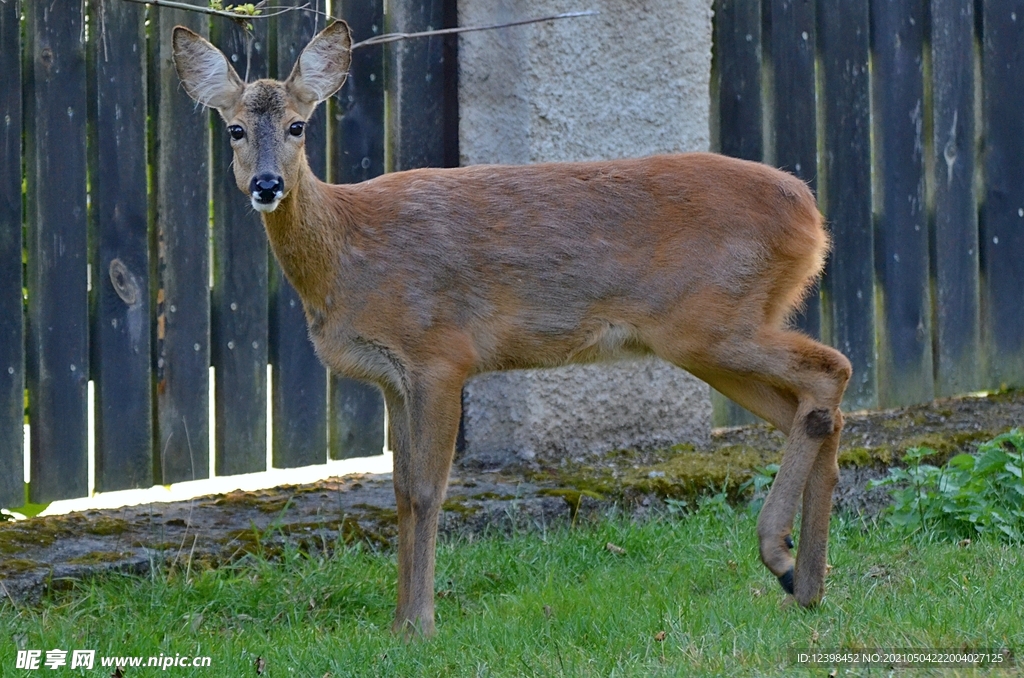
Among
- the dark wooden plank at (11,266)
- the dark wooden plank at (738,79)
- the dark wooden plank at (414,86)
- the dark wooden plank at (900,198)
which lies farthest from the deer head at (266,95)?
the dark wooden plank at (900,198)

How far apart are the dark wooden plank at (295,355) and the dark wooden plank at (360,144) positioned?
0.09 m

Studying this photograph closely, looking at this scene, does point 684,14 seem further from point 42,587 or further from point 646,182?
point 42,587

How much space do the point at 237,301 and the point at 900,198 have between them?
406 cm

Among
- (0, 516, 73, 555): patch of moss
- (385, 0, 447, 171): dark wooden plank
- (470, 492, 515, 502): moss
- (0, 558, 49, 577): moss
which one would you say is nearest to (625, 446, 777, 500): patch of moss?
(470, 492, 515, 502): moss

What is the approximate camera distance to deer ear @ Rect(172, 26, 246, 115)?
17.1 feet

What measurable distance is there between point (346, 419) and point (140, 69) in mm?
1977

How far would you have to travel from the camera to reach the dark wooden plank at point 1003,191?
8.37 m

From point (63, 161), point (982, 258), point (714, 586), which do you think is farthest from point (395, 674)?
point (982, 258)

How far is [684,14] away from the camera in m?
6.98

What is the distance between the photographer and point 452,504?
616 cm

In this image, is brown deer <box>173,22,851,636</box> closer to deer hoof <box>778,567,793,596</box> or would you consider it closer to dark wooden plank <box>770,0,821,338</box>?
deer hoof <box>778,567,793,596</box>

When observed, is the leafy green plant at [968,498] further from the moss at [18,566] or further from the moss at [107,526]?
the moss at [18,566]

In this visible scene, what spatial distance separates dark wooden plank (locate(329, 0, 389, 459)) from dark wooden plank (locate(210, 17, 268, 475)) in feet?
1.37

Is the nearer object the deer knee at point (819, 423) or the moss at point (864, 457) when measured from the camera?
the deer knee at point (819, 423)
